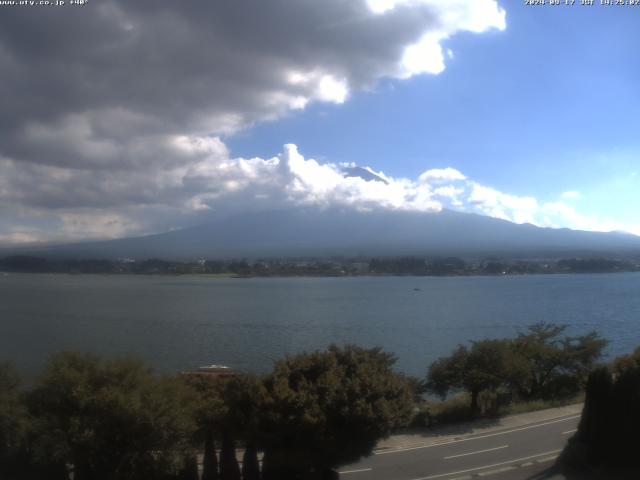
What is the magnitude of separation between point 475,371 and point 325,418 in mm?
6436

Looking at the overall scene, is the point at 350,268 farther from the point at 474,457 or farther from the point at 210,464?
the point at 210,464

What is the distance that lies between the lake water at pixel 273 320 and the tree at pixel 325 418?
7268 mm

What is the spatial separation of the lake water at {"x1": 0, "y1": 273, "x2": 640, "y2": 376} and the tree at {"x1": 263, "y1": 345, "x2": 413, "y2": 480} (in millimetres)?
7268

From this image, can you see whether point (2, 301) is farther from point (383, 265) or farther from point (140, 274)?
point (383, 265)

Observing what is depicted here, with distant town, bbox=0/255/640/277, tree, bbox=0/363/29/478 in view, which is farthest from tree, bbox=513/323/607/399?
distant town, bbox=0/255/640/277

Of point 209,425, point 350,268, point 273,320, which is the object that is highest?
point 350,268

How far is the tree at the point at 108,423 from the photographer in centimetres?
586

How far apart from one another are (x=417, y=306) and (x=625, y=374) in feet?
94.2

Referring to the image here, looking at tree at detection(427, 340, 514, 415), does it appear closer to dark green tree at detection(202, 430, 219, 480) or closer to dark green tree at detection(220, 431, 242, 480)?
dark green tree at detection(220, 431, 242, 480)

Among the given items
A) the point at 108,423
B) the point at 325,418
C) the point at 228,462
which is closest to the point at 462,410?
the point at 325,418

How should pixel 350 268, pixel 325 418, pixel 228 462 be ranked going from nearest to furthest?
pixel 325 418, pixel 228 462, pixel 350 268

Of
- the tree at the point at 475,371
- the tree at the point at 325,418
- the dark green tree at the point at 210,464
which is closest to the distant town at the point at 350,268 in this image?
the tree at the point at 475,371

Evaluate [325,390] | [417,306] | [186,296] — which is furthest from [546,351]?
[186,296]

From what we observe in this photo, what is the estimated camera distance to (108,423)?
19.6 ft
